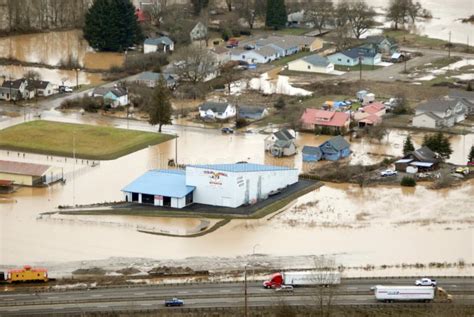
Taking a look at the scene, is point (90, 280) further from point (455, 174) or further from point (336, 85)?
point (336, 85)

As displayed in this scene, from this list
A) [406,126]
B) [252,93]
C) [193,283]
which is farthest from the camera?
[252,93]

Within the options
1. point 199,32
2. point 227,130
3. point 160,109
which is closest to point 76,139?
point 160,109

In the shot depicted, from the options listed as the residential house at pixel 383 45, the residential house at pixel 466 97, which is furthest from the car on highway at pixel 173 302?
the residential house at pixel 383 45

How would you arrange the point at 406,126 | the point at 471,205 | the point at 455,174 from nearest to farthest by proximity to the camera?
the point at 471,205
the point at 455,174
the point at 406,126

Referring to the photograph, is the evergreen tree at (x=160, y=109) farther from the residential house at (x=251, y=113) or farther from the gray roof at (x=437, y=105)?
the gray roof at (x=437, y=105)

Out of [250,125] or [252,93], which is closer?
[250,125]

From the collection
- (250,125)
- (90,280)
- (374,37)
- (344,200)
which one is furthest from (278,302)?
(374,37)
